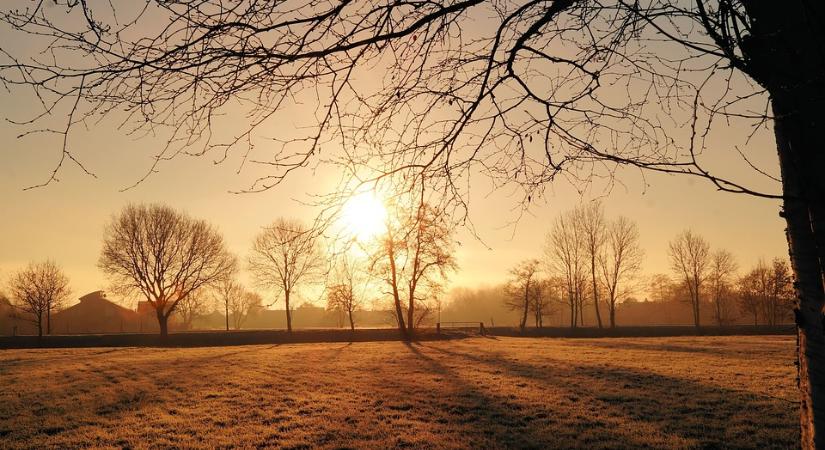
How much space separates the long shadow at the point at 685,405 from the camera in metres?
8.31

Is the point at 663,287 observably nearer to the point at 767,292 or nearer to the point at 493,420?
the point at 767,292

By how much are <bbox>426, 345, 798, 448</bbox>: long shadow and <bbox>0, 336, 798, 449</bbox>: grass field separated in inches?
1.4

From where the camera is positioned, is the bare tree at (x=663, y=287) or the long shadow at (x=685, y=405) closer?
the long shadow at (x=685, y=405)

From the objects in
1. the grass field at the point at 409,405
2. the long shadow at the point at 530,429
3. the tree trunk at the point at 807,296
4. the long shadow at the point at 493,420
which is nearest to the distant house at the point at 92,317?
the grass field at the point at 409,405

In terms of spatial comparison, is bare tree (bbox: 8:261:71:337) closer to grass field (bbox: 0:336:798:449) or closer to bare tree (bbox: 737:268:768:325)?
grass field (bbox: 0:336:798:449)

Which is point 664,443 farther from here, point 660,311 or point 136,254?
point 660,311

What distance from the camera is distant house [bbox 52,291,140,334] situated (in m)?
68.8

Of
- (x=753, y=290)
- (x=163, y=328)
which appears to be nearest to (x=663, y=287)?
(x=753, y=290)

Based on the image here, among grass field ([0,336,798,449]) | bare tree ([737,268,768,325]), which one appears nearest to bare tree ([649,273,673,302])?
bare tree ([737,268,768,325])

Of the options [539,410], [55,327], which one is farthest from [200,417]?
[55,327]

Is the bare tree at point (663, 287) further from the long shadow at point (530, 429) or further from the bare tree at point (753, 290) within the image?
the long shadow at point (530, 429)

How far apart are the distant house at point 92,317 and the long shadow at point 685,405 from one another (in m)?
74.3

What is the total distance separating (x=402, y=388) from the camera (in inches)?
537

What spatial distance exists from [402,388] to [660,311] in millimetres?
92125
